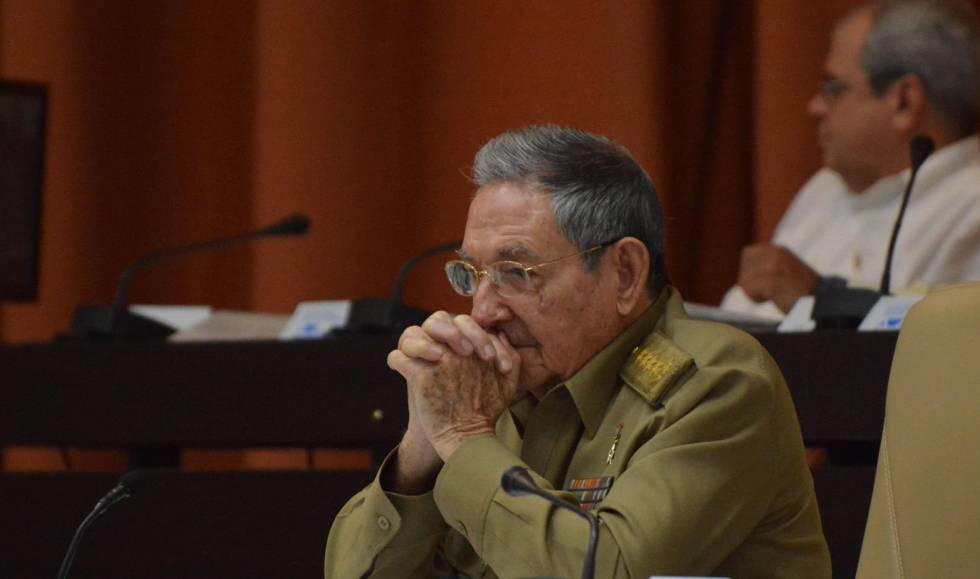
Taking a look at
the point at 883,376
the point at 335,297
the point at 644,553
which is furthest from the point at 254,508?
the point at 335,297

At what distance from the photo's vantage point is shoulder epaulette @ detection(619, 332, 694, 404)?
1.98 metres

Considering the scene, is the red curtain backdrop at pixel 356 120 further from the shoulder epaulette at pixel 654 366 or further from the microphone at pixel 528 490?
the microphone at pixel 528 490

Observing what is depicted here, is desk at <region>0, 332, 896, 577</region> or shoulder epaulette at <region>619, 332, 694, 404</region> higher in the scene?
shoulder epaulette at <region>619, 332, 694, 404</region>

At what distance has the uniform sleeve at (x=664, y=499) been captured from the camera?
1.81 meters

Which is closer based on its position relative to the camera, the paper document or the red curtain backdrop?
the paper document

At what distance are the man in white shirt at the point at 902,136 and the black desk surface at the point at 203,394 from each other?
44.6 inches

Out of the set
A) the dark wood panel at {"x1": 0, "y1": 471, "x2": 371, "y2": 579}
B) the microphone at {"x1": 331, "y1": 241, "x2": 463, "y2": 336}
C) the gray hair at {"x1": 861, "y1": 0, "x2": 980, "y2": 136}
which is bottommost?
the dark wood panel at {"x1": 0, "y1": 471, "x2": 371, "y2": 579}

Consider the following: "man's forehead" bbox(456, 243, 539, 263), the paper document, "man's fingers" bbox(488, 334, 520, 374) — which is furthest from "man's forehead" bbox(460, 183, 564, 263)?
the paper document

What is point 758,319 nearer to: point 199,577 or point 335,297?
point 199,577

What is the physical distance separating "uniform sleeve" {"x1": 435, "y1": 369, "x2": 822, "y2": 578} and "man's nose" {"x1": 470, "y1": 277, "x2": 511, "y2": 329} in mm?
213

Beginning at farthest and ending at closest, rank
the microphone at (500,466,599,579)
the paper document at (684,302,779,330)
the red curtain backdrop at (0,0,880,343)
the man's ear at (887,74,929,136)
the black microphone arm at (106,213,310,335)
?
the red curtain backdrop at (0,0,880,343) → the man's ear at (887,74,929,136) → the black microphone arm at (106,213,310,335) → the paper document at (684,302,779,330) → the microphone at (500,466,599,579)

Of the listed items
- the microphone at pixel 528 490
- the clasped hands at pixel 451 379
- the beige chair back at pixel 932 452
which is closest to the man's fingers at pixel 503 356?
the clasped hands at pixel 451 379

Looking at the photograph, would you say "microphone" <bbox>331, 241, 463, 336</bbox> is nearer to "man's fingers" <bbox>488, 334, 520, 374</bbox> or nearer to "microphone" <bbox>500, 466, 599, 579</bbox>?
"man's fingers" <bbox>488, 334, 520, 374</bbox>

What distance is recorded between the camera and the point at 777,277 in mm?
3625
